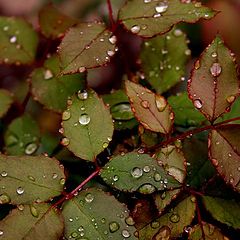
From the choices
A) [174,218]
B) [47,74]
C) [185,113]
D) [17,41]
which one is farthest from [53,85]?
[174,218]

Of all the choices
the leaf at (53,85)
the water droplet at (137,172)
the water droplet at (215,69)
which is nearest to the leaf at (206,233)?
the water droplet at (137,172)

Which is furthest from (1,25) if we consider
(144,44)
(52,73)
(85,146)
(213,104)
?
(213,104)

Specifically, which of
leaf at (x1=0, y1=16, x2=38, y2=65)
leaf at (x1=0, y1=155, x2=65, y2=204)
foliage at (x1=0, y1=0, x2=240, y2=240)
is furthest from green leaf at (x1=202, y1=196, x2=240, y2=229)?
leaf at (x1=0, y1=16, x2=38, y2=65)

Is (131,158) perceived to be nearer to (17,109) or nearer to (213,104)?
(213,104)

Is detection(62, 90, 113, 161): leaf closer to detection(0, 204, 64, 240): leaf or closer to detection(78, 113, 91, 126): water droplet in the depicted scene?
detection(78, 113, 91, 126): water droplet

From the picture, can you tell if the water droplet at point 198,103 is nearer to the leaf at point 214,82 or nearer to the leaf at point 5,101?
the leaf at point 214,82
